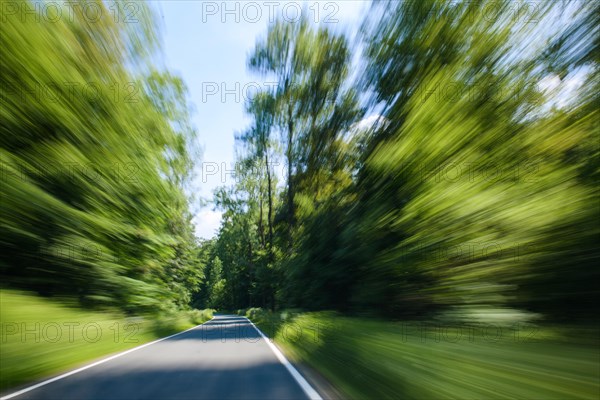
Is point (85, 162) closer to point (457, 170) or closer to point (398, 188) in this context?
point (398, 188)

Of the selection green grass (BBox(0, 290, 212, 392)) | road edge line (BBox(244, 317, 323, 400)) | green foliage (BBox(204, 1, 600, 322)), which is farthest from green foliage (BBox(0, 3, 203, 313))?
green foliage (BBox(204, 1, 600, 322))

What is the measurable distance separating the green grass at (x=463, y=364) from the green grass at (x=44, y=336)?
4950mm

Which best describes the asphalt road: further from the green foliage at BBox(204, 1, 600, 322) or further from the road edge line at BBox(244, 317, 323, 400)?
the green foliage at BBox(204, 1, 600, 322)

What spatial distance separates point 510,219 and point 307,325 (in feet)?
24.0

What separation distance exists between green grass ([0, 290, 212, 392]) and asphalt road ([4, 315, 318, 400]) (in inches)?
19.5

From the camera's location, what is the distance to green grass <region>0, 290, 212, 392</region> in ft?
19.6

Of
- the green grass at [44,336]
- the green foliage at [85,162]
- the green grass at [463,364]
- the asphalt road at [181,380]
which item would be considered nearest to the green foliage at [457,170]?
the green grass at [463,364]

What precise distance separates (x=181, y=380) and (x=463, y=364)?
4970 millimetres

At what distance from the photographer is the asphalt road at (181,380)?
5668 mm

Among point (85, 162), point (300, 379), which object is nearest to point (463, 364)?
point (300, 379)

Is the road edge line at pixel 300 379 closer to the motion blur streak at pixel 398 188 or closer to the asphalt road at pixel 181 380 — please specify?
the asphalt road at pixel 181 380

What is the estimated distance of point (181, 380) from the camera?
6.82 meters

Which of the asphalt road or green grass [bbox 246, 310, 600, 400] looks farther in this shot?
the asphalt road

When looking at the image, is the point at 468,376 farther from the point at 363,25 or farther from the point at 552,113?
the point at 363,25
